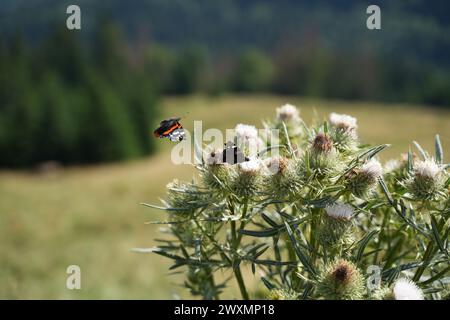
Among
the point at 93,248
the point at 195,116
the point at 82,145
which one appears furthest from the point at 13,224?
the point at 195,116

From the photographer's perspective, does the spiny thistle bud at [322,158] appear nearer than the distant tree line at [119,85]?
Yes

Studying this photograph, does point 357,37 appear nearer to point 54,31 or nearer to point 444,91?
point 444,91

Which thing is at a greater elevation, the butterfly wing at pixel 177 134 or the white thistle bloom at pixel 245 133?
the white thistle bloom at pixel 245 133

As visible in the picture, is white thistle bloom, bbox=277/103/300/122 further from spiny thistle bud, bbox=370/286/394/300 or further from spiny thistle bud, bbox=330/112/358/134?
spiny thistle bud, bbox=370/286/394/300

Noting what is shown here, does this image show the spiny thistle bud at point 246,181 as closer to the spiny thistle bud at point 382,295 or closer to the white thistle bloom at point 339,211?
the white thistle bloom at point 339,211

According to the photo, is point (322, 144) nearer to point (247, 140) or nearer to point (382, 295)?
point (247, 140)

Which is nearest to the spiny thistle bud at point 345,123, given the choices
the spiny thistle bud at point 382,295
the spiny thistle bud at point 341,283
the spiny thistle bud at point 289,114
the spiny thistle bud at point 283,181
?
the spiny thistle bud at point 289,114
